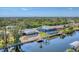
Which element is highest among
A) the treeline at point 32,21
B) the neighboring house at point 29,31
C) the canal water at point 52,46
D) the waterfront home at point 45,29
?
the treeline at point 32,21

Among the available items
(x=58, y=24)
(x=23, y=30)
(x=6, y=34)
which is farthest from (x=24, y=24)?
(x=58, y=24)

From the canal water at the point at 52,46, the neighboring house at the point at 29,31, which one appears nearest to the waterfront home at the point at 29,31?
the neighboring house at the point at 29,31

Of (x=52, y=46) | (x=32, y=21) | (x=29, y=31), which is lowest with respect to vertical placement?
(x=52, y=46)

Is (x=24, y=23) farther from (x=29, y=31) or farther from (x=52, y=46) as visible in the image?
(x=52, y=46)

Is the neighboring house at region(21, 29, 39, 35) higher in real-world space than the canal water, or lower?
higher

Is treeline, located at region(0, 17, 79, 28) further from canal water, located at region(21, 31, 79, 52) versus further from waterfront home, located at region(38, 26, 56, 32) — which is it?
canal water, located at region(21, 31, 79, 52)

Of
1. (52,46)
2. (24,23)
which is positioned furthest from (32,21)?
(52,46)

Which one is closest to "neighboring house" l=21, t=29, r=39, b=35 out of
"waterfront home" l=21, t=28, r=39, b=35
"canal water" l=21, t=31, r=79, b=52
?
"waterfront home" l=21, t=28, r=39, b=35

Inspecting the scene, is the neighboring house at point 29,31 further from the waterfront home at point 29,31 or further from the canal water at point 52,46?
the canal water at point 52,46
